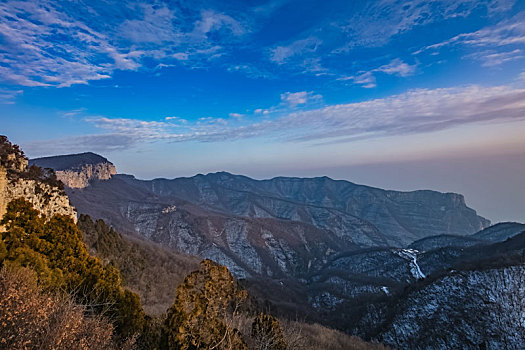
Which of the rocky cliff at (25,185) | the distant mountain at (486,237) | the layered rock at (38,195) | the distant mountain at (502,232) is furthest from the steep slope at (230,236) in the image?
the rocky cliff at (25,185)

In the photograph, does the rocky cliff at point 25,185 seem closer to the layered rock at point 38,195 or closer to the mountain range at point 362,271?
the layered rock at point 38,195

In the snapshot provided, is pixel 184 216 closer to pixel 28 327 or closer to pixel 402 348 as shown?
pixel 402 348

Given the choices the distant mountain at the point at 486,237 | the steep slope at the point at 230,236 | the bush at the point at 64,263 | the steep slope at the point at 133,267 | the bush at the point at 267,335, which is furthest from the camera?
the steep slope at the point at 230,236

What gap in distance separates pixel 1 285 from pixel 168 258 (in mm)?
72037

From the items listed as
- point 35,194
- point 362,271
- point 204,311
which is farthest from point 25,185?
point 362,271

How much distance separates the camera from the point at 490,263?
46469mm

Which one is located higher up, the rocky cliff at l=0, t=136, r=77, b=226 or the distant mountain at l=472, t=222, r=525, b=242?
the rocky cliff at l=0, t=136, r=77, b=226

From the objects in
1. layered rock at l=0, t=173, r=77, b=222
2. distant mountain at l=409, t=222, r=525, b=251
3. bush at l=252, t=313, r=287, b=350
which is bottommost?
distant mountain at l=409, t=222, r=525, b=251

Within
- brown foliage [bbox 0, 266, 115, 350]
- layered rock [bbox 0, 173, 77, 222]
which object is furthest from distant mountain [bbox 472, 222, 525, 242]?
brown foliage [bbox 0, 266, 115, 350]

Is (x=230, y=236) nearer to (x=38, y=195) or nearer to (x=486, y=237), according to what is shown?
(x=486, y=237)

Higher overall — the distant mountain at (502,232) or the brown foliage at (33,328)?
the brown foliage at (33,328)

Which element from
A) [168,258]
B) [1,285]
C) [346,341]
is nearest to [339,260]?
[168,258]

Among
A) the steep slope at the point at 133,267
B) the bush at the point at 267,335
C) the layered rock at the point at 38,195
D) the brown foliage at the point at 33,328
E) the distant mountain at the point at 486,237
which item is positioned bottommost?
the distant mountain at the point at 486,237

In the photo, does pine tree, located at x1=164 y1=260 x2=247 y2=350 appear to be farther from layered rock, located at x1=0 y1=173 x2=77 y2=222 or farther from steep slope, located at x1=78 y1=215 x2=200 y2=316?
steep slope, located at x1=78 y1=215 x2=200 y2=316
